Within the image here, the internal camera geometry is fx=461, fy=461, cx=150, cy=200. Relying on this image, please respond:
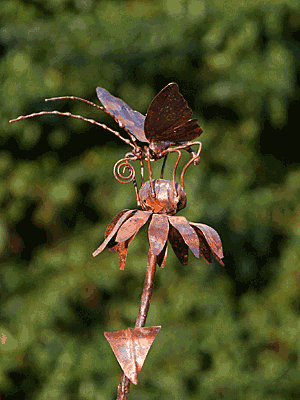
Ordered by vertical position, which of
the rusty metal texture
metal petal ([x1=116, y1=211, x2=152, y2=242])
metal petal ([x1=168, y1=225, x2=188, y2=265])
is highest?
the rusty metal texture

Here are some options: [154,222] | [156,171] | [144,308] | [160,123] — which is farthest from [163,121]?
[156,171]

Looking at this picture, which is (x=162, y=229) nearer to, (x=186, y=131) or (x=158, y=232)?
(x=158, y=232)

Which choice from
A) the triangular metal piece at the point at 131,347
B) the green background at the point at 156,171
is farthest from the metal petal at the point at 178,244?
the green background at the point at 156,171

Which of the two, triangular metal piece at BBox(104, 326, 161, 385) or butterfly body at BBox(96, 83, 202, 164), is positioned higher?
butterfly body at BBox(96, 83, 202, 164)

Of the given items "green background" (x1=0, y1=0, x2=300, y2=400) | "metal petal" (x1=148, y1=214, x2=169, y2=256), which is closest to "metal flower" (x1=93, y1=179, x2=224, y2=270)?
"metal petal" (x1=148, y1=214, x2=169, y2=256)

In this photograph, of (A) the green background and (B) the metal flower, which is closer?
(B) the metal flower

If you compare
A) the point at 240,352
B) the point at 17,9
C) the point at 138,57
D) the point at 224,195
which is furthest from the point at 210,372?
the point at 17,9

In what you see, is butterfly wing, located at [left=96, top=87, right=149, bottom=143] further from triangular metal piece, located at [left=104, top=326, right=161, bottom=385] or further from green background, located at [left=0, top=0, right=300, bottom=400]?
green background, located at [left=0, top=0, right=300, bottom=400]

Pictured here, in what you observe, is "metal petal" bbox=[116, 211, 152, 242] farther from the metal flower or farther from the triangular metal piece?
the triangular metal piece
